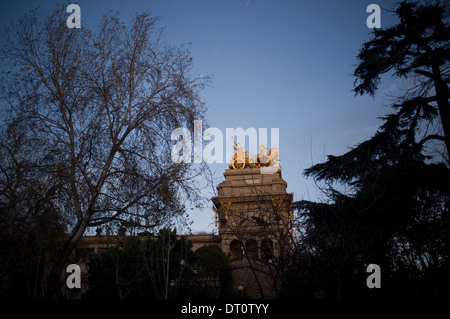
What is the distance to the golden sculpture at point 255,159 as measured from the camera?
129 feet

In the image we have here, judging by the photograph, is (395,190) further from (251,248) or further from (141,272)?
(141,272)

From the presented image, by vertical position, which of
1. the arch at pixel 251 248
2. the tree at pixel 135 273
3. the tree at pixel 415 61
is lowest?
the tree at pixel 135 273

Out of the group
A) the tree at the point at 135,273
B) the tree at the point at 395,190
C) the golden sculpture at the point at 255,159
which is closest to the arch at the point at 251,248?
the tree at the point at 395,190

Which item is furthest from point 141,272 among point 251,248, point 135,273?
point 251,248

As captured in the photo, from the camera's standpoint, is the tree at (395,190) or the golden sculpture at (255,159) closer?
the tree at (395,190)

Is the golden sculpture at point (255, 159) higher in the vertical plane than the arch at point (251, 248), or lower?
higher

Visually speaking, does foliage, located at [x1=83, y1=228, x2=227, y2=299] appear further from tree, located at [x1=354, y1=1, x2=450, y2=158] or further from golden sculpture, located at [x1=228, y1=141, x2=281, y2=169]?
golden sculpture, located at [x1=228, y1=141, x2=281, y2=169]

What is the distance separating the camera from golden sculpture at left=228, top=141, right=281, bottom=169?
39.2m

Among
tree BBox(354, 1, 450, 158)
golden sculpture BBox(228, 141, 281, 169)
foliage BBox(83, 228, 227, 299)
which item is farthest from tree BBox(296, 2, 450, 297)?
golden sculpture BBox(228, 141, 281, 169)

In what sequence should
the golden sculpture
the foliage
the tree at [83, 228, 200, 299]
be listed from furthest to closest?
the golden sculpture → the tree at [83, 228, 200, 299] → the foliage

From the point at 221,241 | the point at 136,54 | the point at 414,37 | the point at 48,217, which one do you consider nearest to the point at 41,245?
the point at 48,217

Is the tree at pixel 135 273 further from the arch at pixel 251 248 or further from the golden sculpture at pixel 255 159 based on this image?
the golden sculpture at pixel 255 159

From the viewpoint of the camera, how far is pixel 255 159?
39594 mm

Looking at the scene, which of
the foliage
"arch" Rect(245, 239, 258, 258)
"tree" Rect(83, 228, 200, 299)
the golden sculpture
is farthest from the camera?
the golden sculpture
